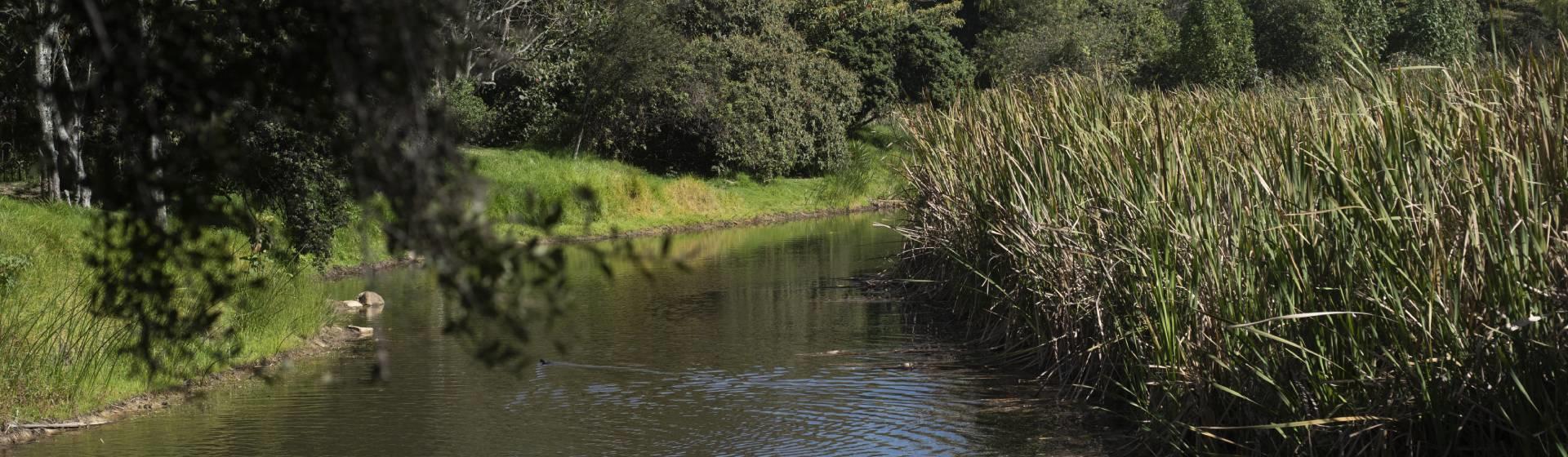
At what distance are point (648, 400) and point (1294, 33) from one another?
44233 mm

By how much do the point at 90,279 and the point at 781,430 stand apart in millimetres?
6295

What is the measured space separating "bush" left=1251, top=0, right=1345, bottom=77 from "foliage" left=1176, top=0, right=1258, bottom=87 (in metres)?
1.59

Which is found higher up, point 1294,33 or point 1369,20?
A: point 1369,20

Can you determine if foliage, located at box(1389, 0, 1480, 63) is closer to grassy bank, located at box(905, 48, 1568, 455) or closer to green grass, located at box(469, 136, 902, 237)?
green grass, located at box(469, 136, 902, 237)

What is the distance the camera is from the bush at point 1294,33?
50.4 meters

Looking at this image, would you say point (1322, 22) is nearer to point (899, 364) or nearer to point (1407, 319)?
point (899, 364)

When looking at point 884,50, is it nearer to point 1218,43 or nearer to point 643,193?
point 1218,43

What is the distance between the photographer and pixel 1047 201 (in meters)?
12.7

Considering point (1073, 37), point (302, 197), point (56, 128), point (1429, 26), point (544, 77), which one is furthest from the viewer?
point (1429, 26)

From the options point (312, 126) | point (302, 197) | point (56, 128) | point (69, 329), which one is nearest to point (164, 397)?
point (69, 329)

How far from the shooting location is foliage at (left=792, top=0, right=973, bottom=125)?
158ft

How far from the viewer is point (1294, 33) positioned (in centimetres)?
5188

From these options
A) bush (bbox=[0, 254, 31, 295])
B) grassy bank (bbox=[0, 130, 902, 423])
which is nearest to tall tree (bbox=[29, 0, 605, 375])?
grassy bank (bbox=[0, 130, 902, 423])

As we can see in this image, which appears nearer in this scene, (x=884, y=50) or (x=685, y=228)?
(x=685, y=228)
